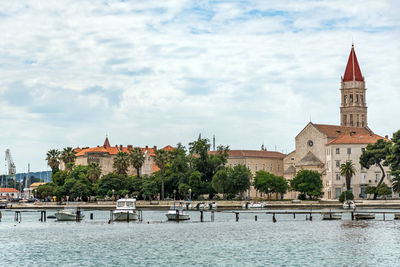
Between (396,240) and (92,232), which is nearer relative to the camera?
(396,240)

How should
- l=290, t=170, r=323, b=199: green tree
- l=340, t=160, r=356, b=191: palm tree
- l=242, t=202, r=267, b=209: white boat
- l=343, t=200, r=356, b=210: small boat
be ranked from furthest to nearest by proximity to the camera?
l=290, t=170, r=323, b=199: green tree → l=340, t=160, r=356, b=191: palm tree → l=242, t=202, r=267, b=209: white boat → l=343, t=200, r=356, b=210: small boat

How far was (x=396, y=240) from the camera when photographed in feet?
267

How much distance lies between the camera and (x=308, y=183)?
176125 mm

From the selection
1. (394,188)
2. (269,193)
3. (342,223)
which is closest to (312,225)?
(342,223)

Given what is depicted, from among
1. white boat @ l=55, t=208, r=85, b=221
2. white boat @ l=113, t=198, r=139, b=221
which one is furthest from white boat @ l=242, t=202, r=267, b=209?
white boat @ l=55, t=208, r=85, b=221

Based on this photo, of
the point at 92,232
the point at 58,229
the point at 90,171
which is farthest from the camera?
the point at 90,171

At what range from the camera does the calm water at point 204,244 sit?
65.8 m

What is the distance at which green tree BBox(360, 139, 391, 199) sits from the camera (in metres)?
166

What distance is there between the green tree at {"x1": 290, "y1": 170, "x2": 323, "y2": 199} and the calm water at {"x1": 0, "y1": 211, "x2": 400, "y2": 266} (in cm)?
6482

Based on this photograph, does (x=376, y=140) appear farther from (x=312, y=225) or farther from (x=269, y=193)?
(x=312, y=225)

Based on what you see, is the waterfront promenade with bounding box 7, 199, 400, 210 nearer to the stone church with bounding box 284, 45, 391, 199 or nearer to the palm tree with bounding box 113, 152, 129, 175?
the stone church with bounding box 284, 45, 391, 199

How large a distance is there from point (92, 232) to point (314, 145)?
106m

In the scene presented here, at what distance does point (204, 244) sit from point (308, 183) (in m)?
100

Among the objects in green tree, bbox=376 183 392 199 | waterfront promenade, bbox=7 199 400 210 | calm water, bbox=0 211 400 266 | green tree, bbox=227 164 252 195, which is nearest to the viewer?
calm water, bbox=0 211 400 266
